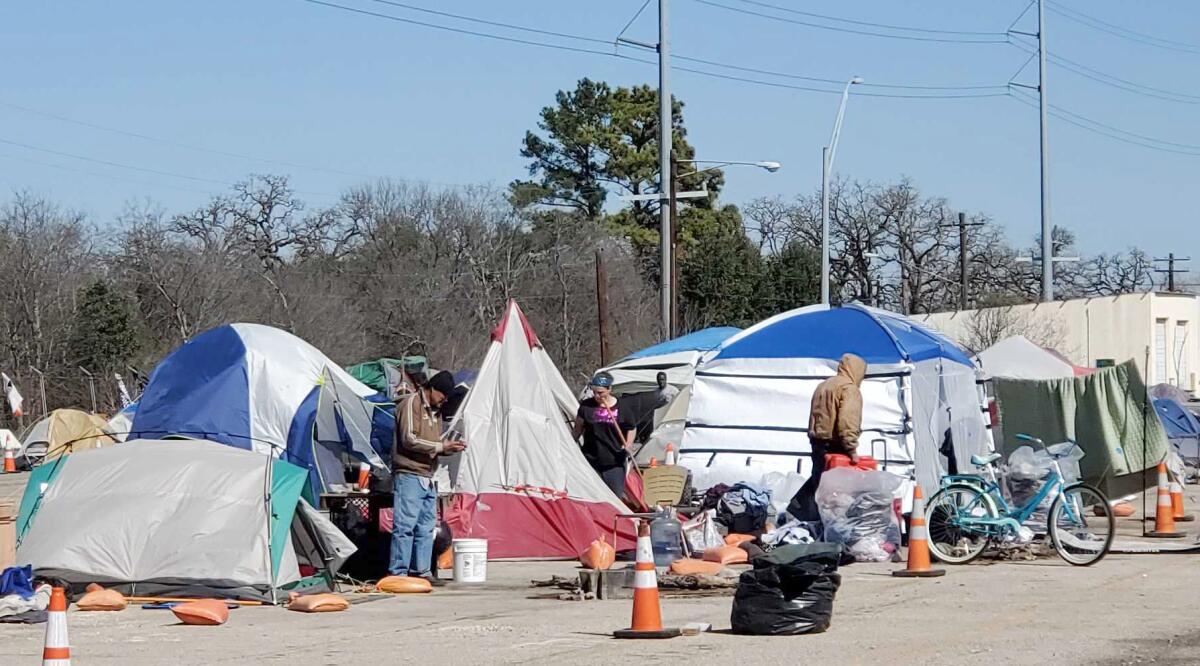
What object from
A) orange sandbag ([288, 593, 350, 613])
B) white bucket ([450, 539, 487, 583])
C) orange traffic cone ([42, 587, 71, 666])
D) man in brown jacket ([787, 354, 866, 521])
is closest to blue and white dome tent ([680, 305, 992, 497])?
man in brown jacket ([787, 354, 866, 521])

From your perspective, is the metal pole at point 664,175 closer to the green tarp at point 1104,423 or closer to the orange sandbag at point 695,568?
the green tarp at point 1104,423

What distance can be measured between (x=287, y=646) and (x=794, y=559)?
10.4ft

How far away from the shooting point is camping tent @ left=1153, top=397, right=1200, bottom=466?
2779cm

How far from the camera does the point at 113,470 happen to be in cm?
1287

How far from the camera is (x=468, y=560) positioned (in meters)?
13.2

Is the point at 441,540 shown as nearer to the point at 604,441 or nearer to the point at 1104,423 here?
the point at 604,441

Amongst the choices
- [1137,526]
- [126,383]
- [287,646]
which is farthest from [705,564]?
[126,383]

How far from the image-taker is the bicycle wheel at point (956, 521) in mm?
14102

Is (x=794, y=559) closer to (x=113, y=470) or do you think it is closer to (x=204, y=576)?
(x=204, y=576)

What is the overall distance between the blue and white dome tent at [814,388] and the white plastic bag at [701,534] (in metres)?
2.68

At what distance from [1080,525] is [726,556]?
3183mm

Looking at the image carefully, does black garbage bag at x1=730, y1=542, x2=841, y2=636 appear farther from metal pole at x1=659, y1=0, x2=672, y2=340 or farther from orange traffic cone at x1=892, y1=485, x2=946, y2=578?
metal pole at x1=659, y1=0, x2=672, y2=340

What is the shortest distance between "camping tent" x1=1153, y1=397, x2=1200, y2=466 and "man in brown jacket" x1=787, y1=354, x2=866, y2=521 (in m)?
15.3

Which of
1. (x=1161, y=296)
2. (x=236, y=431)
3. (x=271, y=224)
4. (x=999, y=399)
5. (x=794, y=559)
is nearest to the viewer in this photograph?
(x=794, y=559)
